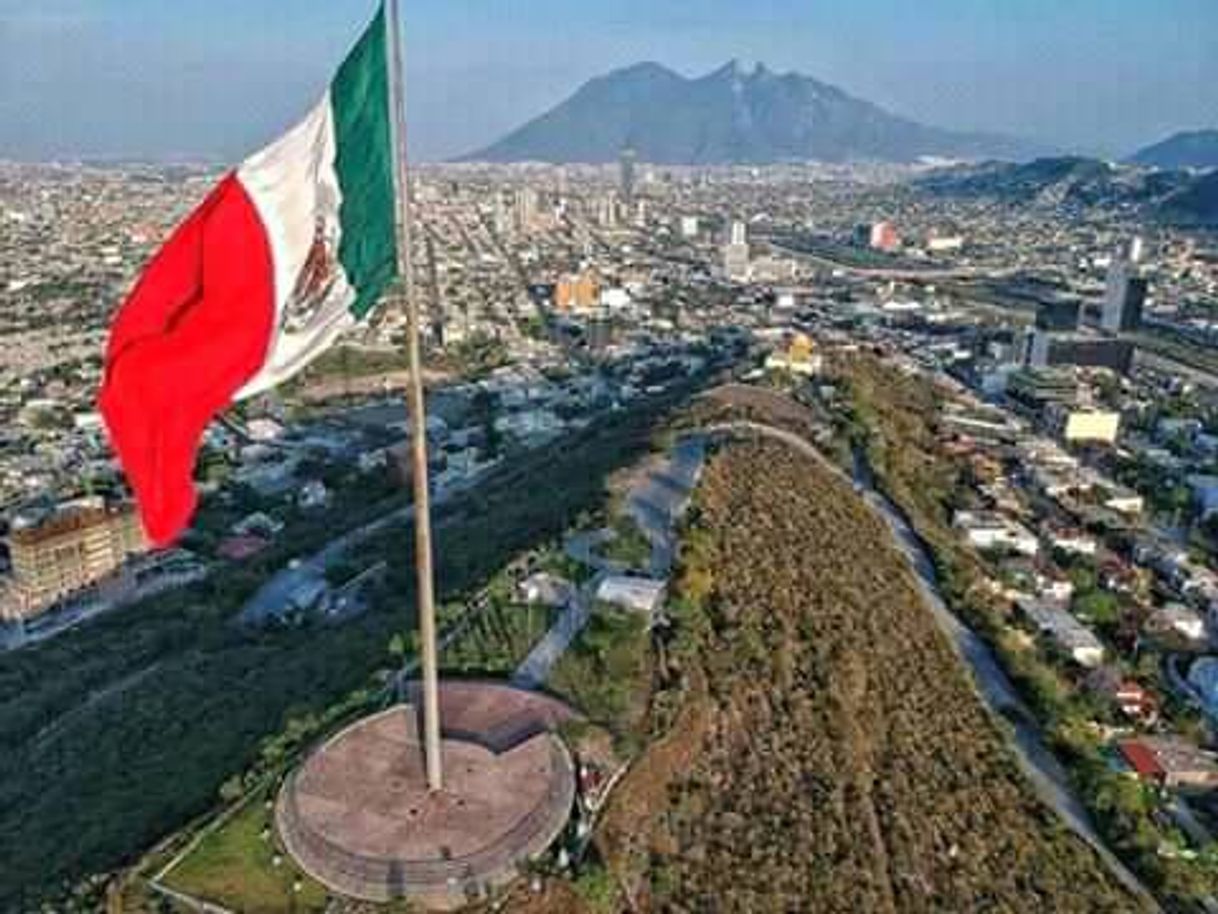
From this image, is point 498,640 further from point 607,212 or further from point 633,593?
point 607,212

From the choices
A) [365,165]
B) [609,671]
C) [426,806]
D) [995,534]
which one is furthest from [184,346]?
[995,534]

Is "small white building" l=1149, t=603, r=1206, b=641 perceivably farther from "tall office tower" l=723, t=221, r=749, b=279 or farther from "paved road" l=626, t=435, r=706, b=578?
"tall office tower" l=723, t=221, r=749, b=279

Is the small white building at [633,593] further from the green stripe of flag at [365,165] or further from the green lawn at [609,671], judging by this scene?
the green stripe of flag at [365,165]

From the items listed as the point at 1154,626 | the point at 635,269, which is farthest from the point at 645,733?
the point at 635,269

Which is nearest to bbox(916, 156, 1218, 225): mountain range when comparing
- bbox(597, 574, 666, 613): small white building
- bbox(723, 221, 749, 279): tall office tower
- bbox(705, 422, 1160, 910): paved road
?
bbox(723, 221, 749, 279): tall office tower

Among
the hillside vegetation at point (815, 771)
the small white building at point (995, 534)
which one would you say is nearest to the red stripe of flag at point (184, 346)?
the hillside vegetation at point (815, 771)

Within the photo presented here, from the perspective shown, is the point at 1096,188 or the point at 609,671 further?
the point at 1096,188
